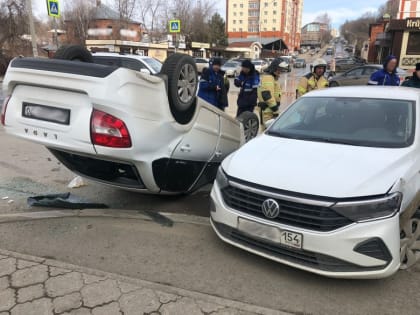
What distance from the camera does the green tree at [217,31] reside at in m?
74.5

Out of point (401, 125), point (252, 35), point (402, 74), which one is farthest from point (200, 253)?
point (252, 35)

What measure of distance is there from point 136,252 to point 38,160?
11.8 feet

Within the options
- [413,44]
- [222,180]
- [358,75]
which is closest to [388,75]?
[222,180]

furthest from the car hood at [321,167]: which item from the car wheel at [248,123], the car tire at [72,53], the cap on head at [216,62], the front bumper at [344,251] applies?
the cap on head at [216,62]

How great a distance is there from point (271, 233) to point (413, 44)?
1261 inches

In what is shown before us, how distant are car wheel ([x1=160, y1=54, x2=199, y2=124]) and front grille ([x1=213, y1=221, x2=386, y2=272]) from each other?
1243 mm

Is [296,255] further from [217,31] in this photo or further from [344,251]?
[217,31]

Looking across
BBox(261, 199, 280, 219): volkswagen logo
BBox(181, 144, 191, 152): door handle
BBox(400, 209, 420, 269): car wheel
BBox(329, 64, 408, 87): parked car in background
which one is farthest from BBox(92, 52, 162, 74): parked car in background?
BBox(329, 64, 408, 87): parked car in background

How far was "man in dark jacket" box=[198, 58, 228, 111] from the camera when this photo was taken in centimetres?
687

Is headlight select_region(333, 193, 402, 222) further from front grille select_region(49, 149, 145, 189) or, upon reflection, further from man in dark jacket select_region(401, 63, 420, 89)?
man in dark jacket select_region(401, 63, 420, 89)

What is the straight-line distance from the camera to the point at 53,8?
36.9 feet

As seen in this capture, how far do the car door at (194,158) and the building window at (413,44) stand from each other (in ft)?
99.7

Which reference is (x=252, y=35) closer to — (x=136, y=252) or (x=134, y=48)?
(x=134, y=48)

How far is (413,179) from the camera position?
2.88 metres
